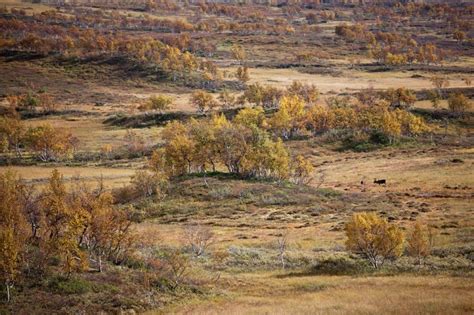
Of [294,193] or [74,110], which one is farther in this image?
[74,110]

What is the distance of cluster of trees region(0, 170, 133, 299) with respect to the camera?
3838cm

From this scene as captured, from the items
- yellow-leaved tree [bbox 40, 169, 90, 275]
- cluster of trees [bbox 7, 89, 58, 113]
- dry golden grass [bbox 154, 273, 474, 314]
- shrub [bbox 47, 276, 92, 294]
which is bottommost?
cluster of trees [bbox 7, 89, 58, 113]

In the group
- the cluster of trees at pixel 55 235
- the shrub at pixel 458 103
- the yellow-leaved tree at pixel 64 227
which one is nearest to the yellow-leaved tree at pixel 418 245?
the cluster of trees at pixel 55 235

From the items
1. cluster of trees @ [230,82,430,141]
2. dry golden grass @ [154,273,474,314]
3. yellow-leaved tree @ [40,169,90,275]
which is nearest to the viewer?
dry golden grass @ [154,273,474,314]

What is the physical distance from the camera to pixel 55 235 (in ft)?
148

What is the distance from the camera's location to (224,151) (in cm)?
8525

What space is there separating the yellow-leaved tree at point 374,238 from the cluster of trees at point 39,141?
79.5m

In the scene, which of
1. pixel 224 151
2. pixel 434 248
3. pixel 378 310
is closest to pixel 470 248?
pixel 434 248

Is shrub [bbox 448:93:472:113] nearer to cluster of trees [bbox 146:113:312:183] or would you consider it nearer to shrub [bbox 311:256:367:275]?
cluster of trees [bbox 146:113:312:183]

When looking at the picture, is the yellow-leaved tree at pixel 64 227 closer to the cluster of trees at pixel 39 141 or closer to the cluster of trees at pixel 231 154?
the cluster of trees at pixel 231 154

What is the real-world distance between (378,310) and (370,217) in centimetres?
1444

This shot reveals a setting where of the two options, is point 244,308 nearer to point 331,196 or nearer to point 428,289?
point 428,289

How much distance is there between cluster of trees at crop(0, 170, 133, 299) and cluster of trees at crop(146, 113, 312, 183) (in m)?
34.1

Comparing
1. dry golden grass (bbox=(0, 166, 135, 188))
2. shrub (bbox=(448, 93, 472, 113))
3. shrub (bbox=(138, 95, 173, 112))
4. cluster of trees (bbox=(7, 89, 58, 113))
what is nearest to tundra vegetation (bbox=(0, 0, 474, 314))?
shrub (bbox=(448, 93, 472, 113))
